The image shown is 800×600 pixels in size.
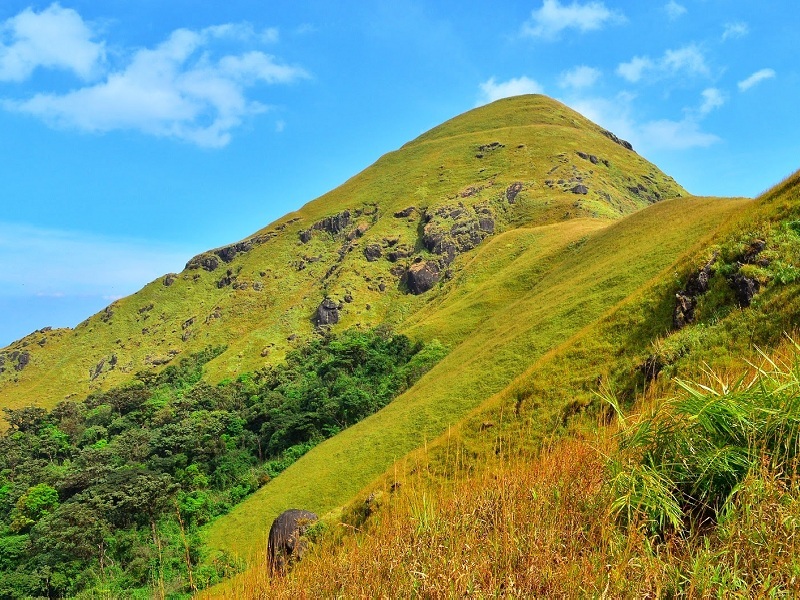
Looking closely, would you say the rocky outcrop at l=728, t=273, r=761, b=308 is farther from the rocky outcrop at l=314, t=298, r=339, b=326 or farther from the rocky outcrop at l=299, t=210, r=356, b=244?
the rocky outcrop at l=299, t=210, r=356, b=244

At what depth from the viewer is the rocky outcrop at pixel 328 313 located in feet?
464

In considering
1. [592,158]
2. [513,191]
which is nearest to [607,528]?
[513,191]

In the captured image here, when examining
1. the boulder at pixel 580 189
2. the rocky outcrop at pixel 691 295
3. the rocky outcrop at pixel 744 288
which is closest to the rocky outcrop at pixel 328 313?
the boulder at pixel 580 189

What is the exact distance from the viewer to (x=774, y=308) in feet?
61.1

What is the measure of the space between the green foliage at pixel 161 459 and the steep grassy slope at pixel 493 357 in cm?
954

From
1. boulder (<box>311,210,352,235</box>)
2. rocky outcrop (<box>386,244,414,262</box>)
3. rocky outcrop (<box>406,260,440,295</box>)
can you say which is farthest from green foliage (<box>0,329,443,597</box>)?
boulder (<box>311,210,352,235</box>)

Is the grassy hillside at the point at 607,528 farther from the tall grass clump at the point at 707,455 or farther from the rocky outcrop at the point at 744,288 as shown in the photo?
the rocky outcrop at the point at 744,288

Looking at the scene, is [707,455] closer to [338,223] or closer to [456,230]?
[456,230]

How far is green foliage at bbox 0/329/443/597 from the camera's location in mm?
54281

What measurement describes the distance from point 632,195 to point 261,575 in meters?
196

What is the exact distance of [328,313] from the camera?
142625 millimetres

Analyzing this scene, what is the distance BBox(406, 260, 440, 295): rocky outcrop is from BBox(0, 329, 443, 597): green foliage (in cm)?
3492

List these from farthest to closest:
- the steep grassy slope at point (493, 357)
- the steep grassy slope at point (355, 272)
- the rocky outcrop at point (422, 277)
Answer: the steep grassy slope at point (355, 272)
the rocky outcrop at point (422, 277)
the steep grassy slope at point (493, 357)

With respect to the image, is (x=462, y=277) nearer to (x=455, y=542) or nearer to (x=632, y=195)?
(x=632, y=195)
